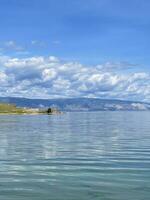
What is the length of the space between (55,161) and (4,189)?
1706cm

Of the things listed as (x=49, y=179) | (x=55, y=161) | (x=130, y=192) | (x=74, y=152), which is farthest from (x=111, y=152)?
(x=130, y=192)

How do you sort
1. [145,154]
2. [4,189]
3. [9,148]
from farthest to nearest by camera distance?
[9,148] → [145,154] → [4,189]

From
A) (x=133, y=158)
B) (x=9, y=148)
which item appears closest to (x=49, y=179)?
(x=133, y=158)

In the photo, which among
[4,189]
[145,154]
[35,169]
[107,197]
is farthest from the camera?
[145,154]

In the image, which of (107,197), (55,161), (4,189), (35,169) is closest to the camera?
(107,197)

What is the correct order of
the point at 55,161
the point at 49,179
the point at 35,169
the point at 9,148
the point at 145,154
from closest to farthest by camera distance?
the point at 49,179 < the point at 35,169 < the point at 55,161 < the point at 145,154 < the point at 9,148

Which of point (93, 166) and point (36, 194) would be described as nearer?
point (36, 194)

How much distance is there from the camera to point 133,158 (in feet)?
177

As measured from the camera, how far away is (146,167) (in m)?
45.8

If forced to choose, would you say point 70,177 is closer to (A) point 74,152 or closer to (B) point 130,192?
(B) point 130,192

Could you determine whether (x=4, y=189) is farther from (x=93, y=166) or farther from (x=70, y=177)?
(x=93, y=166)

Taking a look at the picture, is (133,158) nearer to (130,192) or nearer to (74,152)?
(74,152)

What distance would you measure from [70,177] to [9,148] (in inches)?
1161

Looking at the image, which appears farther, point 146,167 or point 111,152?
point 111,152
